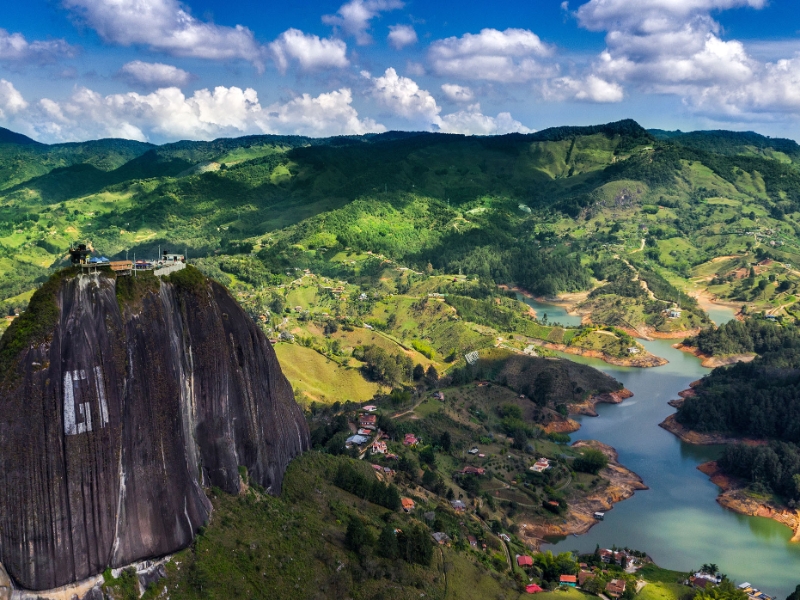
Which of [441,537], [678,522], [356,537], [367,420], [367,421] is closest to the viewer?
[356,537]

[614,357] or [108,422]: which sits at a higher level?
[108,422]

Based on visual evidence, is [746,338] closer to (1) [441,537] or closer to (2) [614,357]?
(2) [614,357]

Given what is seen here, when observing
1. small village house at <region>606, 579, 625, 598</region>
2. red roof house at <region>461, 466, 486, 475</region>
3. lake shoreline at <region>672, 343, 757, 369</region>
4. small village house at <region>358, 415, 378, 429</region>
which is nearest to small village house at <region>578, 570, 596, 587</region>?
small village house at <region>606, 579, 625, 598</region>

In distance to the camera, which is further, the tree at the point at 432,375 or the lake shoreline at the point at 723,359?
the lake shoreline at the point at 723,359

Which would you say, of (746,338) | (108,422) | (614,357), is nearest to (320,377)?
(614,357)

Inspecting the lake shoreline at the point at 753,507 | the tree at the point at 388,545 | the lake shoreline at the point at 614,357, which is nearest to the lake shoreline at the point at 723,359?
the lake shoreline at the point at 614,357

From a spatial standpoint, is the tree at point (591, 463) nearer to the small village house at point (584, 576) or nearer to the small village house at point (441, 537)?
the small village house at point (584, 576)
